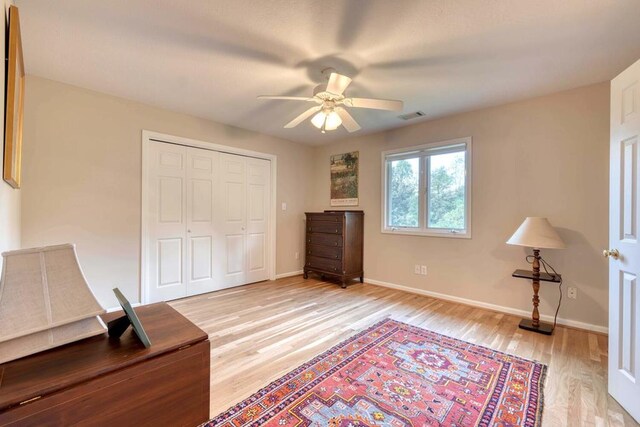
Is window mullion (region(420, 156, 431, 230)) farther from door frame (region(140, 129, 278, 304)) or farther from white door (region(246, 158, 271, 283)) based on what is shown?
door frame (region(140, 129, 278, 304))

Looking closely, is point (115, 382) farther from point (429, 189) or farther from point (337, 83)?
point (429, 189)

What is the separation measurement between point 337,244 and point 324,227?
14.8 inches

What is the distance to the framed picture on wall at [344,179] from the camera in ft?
15.2

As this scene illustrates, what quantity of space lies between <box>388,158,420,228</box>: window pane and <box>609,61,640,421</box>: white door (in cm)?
223

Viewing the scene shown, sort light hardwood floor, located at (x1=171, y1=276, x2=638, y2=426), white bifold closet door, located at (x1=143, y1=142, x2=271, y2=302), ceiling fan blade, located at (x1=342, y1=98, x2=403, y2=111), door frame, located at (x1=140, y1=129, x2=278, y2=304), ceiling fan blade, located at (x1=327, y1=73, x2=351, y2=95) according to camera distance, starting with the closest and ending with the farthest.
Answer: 1. light hardwood floor, located at (x1=171, y1=276, x2=638, y2=426)
2. ceiling fan blade, located at (x1=327, y1=73, x2=351, y2=95)
3. ceiling fan blade, located at (x1=342, y1=98, x2=403, y2=111)
4. door frame, located at (x1=140, y1=129, x2=278, y2=304)
5. white bifold closet door, located at (x1=143, y1=142, x2=271, y2=302)

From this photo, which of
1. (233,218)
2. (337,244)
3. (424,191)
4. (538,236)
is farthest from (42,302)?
(424,191)

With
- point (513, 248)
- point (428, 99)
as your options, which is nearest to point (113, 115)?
point (428, 99)

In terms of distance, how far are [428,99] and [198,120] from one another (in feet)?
9.50

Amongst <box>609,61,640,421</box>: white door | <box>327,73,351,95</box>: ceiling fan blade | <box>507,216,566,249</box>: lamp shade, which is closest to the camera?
<box>609,61,640,421</box>: white door

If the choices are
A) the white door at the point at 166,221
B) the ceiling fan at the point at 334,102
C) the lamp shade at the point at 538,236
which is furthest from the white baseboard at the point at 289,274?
the lamp shade at the point at 538,236

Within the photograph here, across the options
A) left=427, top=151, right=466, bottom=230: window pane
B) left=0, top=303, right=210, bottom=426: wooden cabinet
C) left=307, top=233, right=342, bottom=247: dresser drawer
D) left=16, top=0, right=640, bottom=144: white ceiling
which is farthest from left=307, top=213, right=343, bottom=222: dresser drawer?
left=0, top=303, right=210, bottom=426: wooden cabinet

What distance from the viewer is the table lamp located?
254cm

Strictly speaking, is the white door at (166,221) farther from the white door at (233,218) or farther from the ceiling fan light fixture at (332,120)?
the ceiling fan light fixture at (332,120)

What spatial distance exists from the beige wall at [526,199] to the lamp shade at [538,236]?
386 millimetres
